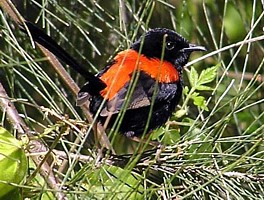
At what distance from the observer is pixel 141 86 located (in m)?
2.50

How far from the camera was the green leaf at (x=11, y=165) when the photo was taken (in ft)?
3.92

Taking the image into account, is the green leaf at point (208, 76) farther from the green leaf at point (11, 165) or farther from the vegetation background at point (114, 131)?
the green leaf at point (11, 165)

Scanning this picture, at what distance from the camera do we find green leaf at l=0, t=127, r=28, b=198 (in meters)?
1.19

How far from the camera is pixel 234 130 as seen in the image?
321cm

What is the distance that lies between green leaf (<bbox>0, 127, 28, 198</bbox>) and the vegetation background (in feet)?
0.06

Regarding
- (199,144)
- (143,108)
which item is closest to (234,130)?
(143,108)

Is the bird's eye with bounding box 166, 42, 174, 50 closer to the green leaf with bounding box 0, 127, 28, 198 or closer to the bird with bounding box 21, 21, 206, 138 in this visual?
the bird with bounding box 21, 21, 206, 138

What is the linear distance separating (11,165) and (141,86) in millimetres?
1338

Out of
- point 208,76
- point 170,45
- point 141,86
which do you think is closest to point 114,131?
point 208,76

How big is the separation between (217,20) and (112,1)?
56 cm

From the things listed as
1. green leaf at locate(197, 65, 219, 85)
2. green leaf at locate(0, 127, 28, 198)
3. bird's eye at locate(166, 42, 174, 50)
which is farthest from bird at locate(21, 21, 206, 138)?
green leaf at locate(0, 127, 28, 198)

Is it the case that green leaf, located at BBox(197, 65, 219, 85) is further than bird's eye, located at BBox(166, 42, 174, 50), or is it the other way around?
bird's eye, located at BBox(166, 42, 174, 50)

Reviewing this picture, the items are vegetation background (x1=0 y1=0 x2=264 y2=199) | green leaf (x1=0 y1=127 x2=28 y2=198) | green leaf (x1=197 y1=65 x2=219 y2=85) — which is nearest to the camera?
green leaf (x1=0 y1=127 x2=28 y2=198)

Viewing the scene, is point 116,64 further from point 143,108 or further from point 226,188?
point 226,188
